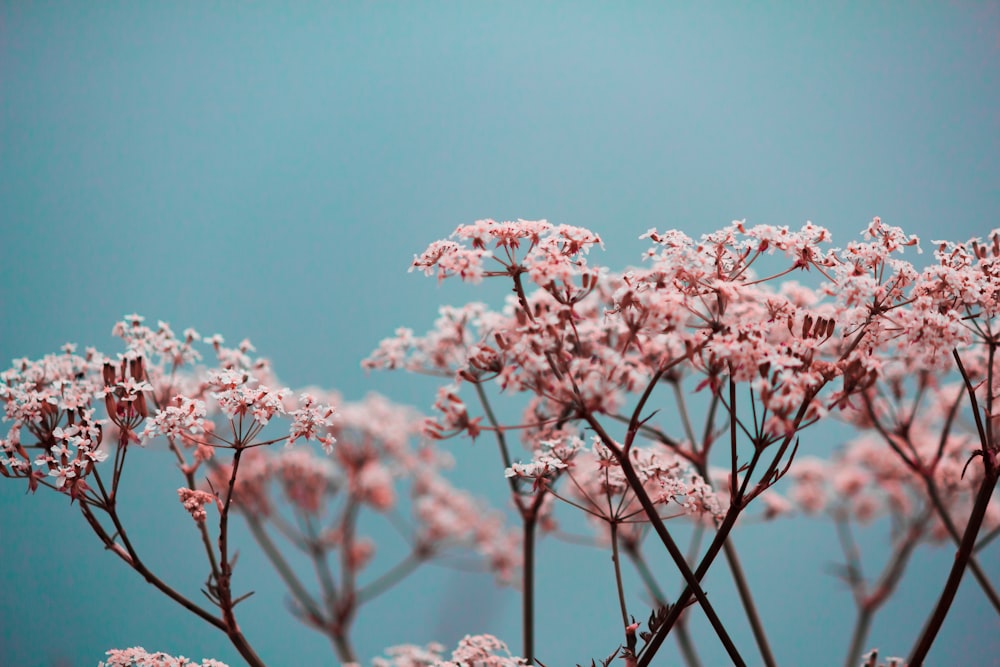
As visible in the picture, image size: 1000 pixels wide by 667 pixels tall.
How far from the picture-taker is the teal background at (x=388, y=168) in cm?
371

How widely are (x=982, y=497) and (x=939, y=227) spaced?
3.25 metres

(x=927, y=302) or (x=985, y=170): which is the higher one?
(x=985, y=170)

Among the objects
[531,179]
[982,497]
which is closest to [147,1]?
[531,179]

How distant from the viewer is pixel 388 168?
14.8 feet

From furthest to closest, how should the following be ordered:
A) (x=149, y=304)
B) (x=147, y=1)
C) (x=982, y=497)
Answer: (x=149, y=304), (x=147, y=1), (x=982, y=497)

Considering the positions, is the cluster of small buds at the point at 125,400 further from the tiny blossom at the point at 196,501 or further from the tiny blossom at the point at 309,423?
the tiny blossom at the point at 309,423

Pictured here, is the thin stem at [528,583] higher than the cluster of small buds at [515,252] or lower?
lower

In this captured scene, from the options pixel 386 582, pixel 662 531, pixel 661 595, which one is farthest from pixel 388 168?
pixel 662 531

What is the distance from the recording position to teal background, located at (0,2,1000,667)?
3705 millimetres

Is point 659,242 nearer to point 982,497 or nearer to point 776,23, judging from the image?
point 982,497

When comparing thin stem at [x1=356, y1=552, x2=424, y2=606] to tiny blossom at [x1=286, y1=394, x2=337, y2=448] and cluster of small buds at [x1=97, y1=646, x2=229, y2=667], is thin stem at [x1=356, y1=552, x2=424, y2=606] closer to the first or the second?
cluster of small buds at [x1=97, y1=646, x2=229, y2=667]

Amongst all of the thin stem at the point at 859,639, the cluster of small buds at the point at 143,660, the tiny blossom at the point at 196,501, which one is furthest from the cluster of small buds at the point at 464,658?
the thin stem at the point at 859,639

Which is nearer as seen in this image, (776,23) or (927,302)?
(927,302)

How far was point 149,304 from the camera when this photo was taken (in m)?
4.07
